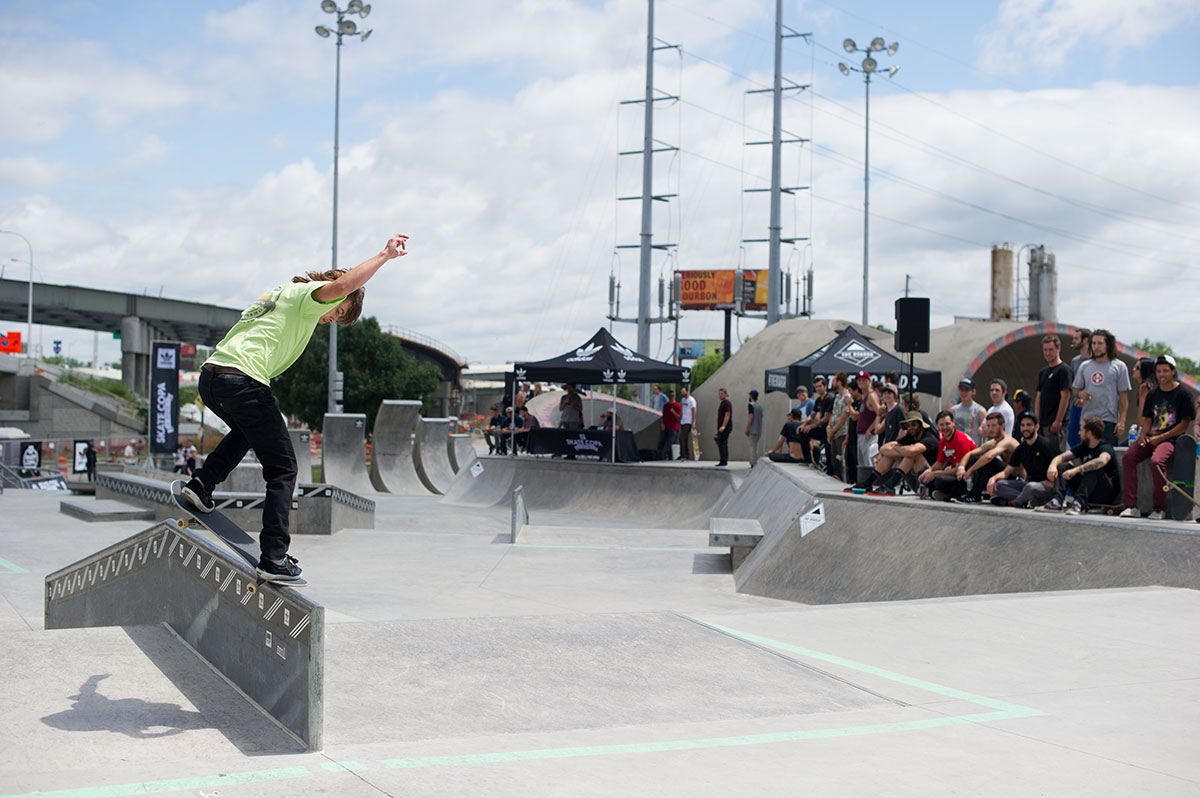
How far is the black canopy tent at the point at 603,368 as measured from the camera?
20875 mm

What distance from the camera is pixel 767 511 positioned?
14.2 m

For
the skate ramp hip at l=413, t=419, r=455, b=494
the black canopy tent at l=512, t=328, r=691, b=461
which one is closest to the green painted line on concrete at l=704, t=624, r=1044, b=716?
the black canopy tent at l=512, t=328, r=691, b=461

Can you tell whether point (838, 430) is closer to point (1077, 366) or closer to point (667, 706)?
point (1077, 366)

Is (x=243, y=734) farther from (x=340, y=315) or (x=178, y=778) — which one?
(x=340, y=315)

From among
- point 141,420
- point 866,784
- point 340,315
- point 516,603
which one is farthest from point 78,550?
point 141,420

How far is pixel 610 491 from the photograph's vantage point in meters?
21.1

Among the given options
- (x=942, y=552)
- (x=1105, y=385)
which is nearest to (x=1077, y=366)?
(x=1105, y=385)

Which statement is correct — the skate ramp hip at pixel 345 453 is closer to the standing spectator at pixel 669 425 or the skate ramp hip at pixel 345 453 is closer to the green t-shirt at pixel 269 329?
the standing spectator at pixel 669 425

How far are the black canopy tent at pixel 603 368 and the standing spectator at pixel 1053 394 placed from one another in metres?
10.8

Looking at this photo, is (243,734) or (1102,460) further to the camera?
(1102,460)

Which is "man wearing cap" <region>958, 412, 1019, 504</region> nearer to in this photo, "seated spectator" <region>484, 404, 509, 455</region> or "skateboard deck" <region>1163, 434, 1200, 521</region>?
"skateboard deck" <region>1163, 434, 1200, 521</region>

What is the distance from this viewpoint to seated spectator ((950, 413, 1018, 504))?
1027 centimetres

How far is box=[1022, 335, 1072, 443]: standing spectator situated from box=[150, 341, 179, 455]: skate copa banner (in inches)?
806

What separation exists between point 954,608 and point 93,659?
17.9ft
